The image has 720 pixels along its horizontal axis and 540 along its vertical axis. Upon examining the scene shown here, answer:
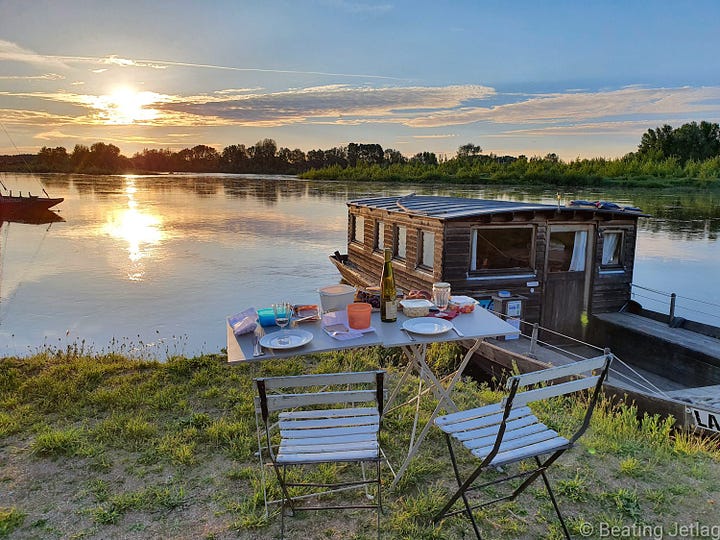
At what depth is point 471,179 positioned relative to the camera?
6769 cm

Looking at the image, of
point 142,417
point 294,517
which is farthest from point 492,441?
point 142,417

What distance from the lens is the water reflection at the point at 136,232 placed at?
70.7 ft

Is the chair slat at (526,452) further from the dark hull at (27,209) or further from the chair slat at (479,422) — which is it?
the dark hull at (27,209)

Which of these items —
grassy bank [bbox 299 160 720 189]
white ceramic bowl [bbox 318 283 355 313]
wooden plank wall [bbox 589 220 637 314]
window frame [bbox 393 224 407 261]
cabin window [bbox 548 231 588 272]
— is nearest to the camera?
white ceramic bowl [bbox 318 283 355 313]

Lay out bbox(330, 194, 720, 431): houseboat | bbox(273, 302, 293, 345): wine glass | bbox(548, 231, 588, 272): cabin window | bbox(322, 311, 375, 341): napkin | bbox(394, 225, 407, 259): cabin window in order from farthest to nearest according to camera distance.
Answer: bbox(394, 225, 407, 259): cabin window, bbox(548, 231, 588, 272): cabin window, bbox(330, 194, 720, 431): houseboat, bbox(273, 302, 293, 345): wine glass, bbox(322, 311, 375, 341): napkin

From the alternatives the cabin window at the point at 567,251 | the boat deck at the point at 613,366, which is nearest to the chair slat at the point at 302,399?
the boat deck at the point at 613,366

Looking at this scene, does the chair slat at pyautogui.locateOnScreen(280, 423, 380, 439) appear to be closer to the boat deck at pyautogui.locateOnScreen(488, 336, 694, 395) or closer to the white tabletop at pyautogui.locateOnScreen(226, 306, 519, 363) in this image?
the white tabletop at pyautogui.locateOnScreen(226, 306, 519, 363)

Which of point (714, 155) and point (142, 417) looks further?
point (714, 155)

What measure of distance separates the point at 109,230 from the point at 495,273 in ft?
95.5

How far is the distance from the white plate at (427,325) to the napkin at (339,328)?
0.25 meters

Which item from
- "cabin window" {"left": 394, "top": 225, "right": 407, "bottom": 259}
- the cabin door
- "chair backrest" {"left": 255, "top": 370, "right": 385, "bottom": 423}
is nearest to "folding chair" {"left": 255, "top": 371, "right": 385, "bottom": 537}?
"chair backrest" {"left": 255, "top": 370, "right": 385, "bottom": 423}

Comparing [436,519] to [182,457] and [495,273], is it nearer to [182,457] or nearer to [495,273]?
[182,457]

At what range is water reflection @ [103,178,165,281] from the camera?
21550 mm

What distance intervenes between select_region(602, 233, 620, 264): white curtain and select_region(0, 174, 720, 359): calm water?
6.10 metres
